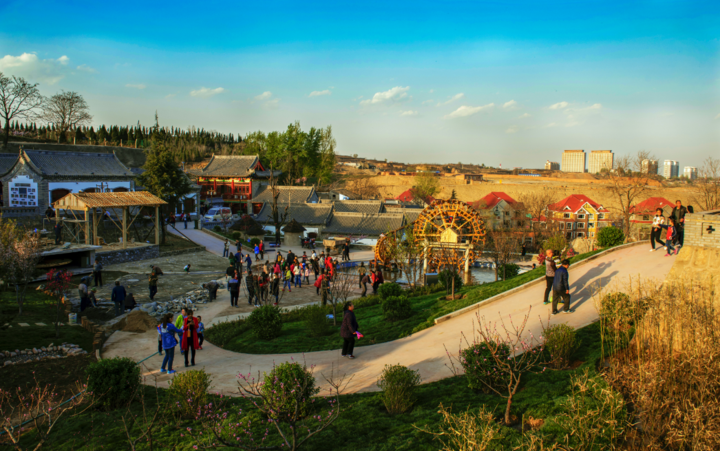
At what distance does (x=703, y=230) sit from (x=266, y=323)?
36.6 feet

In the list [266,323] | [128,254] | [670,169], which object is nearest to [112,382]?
[266,323]

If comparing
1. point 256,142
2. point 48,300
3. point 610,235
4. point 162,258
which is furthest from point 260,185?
point 610,235

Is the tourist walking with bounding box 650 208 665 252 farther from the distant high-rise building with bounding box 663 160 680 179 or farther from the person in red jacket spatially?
the distant high-rise building with bounding box 663 160 680 179

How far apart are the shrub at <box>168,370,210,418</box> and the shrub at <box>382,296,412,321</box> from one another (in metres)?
6.73

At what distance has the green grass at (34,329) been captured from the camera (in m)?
11.8

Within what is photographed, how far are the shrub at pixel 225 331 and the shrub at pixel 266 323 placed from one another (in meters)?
0.76

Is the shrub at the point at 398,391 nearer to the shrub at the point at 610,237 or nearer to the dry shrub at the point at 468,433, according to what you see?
the dry shrub at the point at 468,433

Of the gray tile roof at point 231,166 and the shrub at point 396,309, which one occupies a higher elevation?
the gray tile roof at point 231,166

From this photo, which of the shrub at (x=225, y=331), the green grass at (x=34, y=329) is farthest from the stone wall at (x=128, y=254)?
the shrub at (x=225, y=331)

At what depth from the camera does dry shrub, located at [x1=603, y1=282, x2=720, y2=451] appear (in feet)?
16.6

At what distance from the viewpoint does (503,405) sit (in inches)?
274

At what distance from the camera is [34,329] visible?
1287 centimetres

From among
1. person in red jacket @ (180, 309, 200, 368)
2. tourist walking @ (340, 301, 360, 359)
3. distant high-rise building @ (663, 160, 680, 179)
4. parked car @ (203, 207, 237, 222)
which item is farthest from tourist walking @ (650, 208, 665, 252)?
distant high-rise building @ (663, 160, 680, 179)

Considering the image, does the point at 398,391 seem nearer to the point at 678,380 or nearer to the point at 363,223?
the point at 678,380
